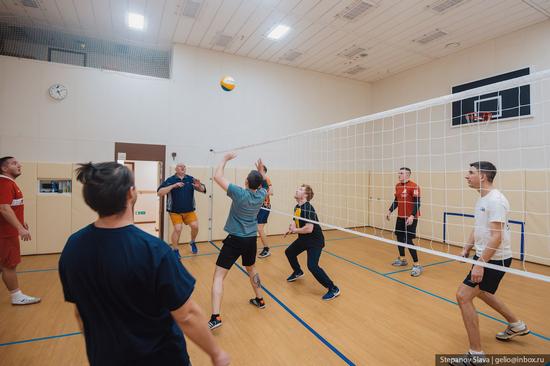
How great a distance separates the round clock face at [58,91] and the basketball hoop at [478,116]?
8.33 meters

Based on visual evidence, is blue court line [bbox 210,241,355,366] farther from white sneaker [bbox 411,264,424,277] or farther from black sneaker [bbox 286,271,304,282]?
white sneaker [bbox 411,264,424,277]

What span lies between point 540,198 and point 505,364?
4385 millimetres

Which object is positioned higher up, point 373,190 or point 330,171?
point 330,171

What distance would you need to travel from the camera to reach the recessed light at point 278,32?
5.97 meters

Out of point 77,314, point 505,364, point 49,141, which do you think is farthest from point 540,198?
point 49,141

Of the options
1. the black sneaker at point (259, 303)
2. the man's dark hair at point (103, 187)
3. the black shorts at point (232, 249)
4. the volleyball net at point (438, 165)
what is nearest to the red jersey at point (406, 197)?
the volleyball net at point (438, 165)

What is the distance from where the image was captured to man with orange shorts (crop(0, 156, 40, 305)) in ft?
10.4

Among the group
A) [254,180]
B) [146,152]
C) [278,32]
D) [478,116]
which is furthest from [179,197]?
[478,116]

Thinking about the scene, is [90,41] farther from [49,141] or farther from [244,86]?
[244,86]

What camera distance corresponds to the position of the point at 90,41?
639 centimetres

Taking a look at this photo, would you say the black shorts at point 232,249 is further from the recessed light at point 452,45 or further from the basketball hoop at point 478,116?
the recessed light at point 452,45

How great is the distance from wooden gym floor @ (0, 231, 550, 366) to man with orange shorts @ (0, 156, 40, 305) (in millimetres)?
348

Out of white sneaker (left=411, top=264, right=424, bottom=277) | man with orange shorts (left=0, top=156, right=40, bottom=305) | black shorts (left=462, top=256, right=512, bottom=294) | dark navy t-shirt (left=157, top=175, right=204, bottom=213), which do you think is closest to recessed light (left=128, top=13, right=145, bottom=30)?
dark navy t-shirt (left=157, top=175, right=204, bottom=213)

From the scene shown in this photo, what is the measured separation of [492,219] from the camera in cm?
246
